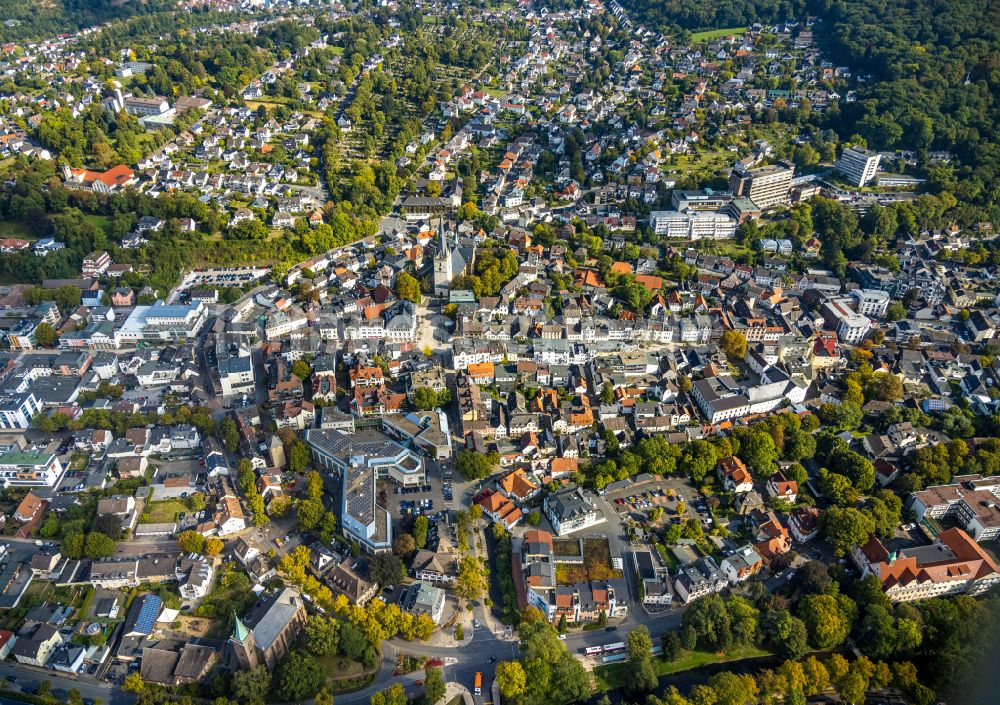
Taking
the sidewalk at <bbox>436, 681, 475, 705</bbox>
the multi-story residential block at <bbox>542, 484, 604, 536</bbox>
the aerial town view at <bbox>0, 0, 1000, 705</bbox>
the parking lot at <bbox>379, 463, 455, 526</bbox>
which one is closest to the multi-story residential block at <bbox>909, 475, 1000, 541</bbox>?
the aerial town view at <bbox>0, 0, 1000, 705</bbox>

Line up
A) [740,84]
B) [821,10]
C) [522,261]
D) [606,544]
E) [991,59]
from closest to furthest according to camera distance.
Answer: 1. [606,544]
2. [522,261]
3. [991,59]
4. [740,84]
5. [821,10]

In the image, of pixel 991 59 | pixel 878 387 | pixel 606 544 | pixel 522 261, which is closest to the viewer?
pixel 606 544

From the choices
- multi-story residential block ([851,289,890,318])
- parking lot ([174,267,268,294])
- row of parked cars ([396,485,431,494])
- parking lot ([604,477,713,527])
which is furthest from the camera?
parking lot ([174,267,268,294])

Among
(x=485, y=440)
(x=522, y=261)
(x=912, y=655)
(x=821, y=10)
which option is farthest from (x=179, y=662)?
(x=821, y=10)

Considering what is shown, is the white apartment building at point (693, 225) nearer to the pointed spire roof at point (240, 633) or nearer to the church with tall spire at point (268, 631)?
the church with tall spire at point (268, 631)

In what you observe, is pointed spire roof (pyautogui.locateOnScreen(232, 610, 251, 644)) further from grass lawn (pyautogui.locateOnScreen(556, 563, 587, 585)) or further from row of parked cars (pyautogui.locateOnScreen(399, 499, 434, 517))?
grass lawn (pyautogui.locateOnScreen(556, 563, 587, 585))

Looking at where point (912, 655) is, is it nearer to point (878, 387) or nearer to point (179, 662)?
A: point (878, 387)
